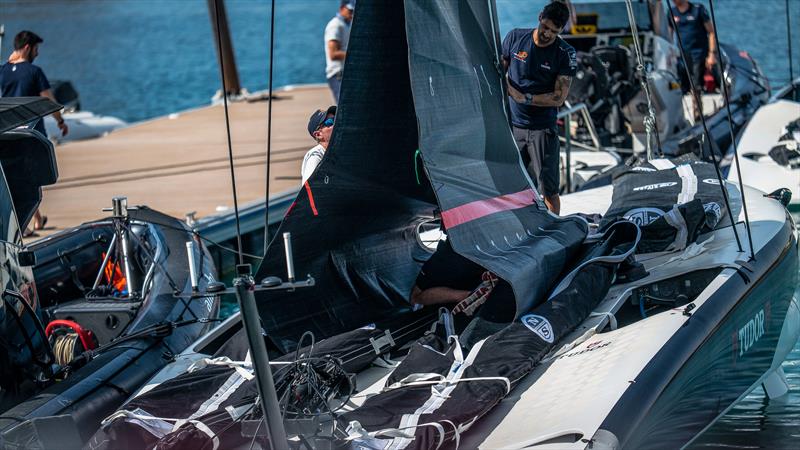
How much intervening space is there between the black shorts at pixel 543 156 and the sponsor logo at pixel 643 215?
1.24 m

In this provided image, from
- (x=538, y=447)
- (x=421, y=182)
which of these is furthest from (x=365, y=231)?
(x=538, y=447)

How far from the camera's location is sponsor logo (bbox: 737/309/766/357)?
17.0 ft

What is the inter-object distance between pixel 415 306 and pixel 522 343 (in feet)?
2.90

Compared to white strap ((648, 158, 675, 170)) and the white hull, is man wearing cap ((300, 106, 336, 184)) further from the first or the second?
the white hull

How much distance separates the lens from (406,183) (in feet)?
16.8

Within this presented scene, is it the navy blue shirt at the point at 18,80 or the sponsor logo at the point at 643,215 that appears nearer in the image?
the sponsor logo at the point at 643,215

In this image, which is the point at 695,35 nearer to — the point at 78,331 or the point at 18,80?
the point at 18,80

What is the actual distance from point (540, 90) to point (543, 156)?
424 mm

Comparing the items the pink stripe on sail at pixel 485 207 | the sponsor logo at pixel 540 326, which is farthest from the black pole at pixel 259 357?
the sponsor logo at pixel 540 326

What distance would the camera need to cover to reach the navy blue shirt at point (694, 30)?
39.7 ft

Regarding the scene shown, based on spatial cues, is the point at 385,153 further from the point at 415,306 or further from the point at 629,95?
the point at 629,95

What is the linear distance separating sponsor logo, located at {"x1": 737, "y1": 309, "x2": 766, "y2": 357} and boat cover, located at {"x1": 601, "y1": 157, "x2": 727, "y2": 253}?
1.70 feet

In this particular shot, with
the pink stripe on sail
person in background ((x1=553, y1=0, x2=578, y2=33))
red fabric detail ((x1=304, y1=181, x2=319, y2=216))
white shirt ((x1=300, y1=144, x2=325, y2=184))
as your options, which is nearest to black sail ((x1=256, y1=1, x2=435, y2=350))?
red fabric detail ((x1=304, y1=181, x2=319, y2=216))

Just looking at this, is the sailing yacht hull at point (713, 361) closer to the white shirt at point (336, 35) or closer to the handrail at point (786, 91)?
the white shirt at point (336, 35)
